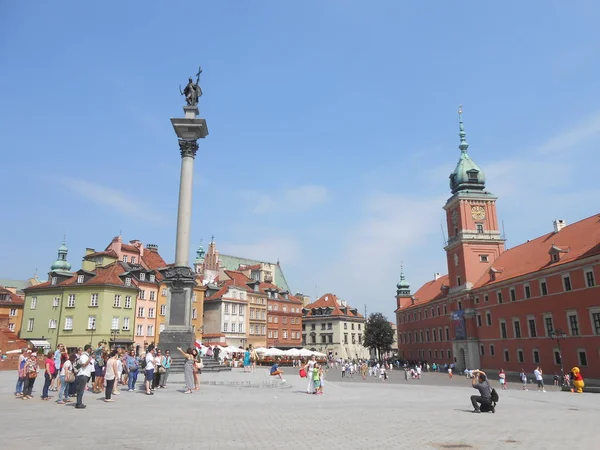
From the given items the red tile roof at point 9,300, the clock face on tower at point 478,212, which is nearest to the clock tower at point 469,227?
the clock face on tower at point 478,212

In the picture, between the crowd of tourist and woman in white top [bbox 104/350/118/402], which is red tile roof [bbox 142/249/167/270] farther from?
woman in white top [bbox 104/350/118/402]

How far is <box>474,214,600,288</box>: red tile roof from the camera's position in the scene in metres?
43.8

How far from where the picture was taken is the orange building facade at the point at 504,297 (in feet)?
137

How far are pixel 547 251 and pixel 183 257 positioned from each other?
41171 mm

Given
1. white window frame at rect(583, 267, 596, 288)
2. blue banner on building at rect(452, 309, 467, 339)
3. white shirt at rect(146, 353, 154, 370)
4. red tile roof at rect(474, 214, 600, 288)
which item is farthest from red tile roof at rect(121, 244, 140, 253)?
white window frame at rect(583, 267, 596, 288)

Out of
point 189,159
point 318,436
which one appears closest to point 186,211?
point 189,159

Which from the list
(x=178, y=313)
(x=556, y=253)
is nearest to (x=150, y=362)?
(x=178, y=313)

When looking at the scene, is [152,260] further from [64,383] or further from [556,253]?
[64,383]

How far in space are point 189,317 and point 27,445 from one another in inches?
780

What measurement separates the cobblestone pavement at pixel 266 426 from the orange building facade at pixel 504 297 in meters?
29.8

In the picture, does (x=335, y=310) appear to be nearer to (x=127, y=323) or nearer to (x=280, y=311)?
(x=280, y=311)

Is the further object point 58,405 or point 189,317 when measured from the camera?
point 189,317

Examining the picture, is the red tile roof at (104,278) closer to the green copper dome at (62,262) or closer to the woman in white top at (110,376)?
the green copper dome at (62,262)

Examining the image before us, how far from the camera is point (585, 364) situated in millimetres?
40938
